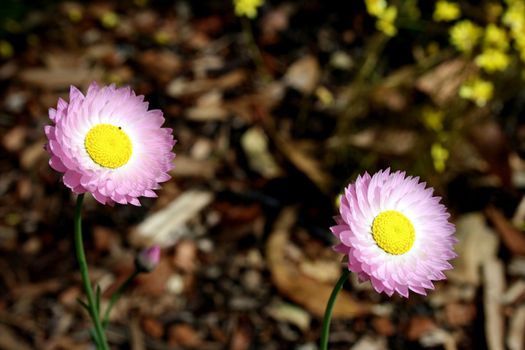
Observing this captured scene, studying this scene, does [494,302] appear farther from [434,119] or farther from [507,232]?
[434,119]

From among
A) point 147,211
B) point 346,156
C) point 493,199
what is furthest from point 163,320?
point 493,199

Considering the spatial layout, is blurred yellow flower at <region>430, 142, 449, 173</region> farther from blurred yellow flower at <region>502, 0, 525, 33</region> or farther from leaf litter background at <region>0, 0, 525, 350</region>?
blurred yellow flower at <region>502, 0, 525, 33</region>

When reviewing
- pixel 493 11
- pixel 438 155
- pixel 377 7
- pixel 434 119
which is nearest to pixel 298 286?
pixel 438 155

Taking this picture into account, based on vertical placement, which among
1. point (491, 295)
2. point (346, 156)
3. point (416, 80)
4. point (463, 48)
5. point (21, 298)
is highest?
point (416, 80)

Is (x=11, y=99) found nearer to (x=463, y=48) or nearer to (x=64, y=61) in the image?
(x=64, y=61)

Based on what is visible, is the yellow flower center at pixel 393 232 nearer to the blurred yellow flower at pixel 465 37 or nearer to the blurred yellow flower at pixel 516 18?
the blurred yellow flower at pixel 465 37

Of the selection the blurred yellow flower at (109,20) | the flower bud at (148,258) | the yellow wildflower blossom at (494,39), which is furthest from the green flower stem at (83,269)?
the blurred yellow flower at (109,20)

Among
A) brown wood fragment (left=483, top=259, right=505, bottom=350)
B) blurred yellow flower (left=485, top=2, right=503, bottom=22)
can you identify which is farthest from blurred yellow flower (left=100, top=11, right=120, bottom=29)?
brown wood fragment (left=483, top=259, right=505, bottom=350)
